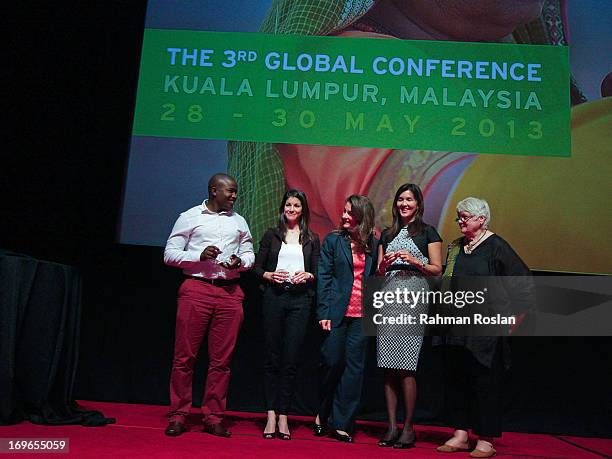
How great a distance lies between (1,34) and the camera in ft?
13.5

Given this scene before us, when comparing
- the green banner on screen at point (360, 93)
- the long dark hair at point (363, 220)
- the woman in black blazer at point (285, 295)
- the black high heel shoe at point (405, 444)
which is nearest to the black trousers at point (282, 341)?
the woman in black blazer at point (285, 295)

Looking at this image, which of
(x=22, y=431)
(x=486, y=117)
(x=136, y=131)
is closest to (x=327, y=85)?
(x=486, y=117)

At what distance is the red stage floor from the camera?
2346 mm

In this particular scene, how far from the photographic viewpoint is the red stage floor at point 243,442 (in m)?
2.35

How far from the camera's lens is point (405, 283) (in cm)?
286

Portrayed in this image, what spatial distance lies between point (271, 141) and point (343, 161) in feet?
1.61

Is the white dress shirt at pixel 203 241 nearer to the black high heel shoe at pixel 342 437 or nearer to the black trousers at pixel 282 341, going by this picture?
the black trousers at pixel 282 341

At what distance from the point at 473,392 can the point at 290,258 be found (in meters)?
1.14

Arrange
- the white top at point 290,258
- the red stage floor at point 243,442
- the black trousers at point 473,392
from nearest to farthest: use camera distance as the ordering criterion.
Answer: the red stage floor at point 243,442 < the black trousers at point 473,392 < the white top at point 290,258

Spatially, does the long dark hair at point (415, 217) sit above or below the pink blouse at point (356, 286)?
above

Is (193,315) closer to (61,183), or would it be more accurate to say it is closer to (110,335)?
(110,335)

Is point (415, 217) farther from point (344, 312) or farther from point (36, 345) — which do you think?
point (36, 345)

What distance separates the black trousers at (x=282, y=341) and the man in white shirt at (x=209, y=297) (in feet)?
0.59

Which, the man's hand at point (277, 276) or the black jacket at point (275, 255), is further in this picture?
the black jacket at point (275, 255)
